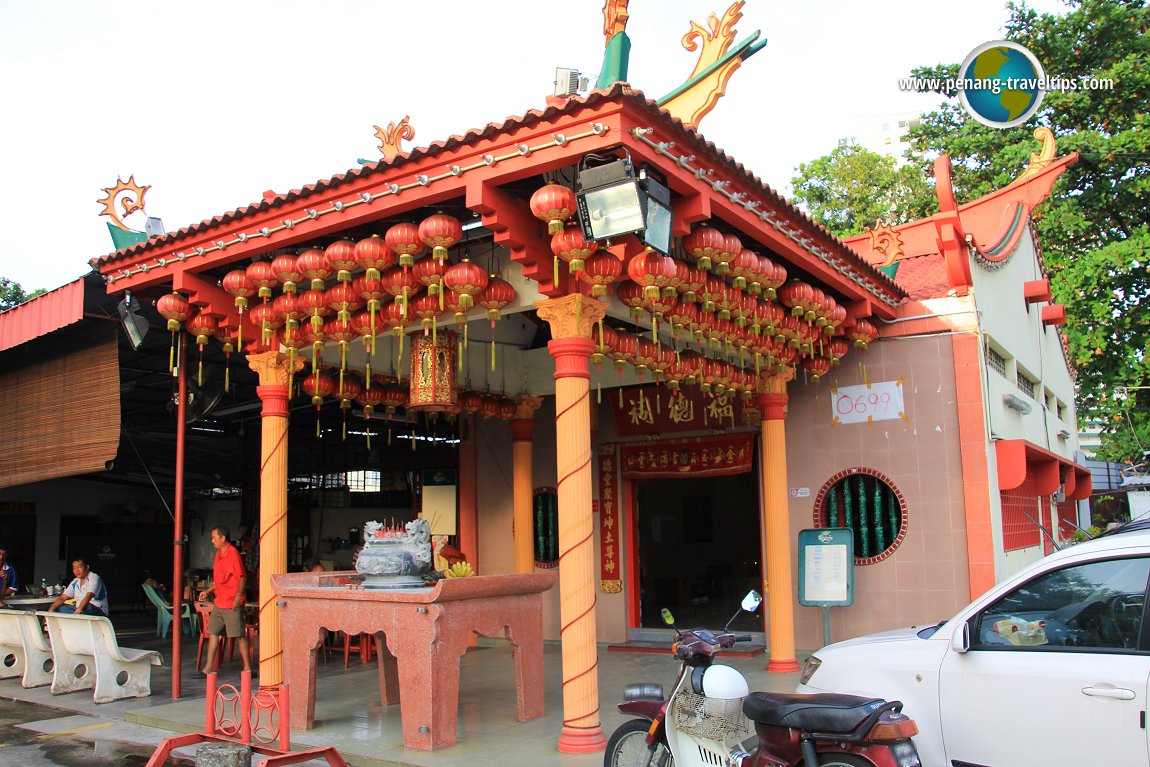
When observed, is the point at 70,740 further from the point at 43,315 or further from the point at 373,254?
the point at 373,254

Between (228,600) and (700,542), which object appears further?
(700,542)

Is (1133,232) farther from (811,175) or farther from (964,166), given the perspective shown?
(811,175)

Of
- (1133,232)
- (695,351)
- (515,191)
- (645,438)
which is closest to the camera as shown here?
(515,191)

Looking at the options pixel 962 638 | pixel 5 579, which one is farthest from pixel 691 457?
pixel 5 579

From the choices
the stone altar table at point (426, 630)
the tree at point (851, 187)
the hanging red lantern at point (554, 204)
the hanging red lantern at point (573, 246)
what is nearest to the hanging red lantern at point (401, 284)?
the hanging red lantern at point (573, 246)

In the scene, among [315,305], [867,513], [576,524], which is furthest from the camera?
[867,513]

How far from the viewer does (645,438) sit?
470 inches

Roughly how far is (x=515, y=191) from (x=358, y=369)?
4.05 meters

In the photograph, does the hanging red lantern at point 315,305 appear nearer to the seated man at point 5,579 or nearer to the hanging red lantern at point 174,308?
the hanging red lantern at point 174,308

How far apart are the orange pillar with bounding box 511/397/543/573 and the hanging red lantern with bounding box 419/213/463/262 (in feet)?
15.9

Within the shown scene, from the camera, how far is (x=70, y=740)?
741cm

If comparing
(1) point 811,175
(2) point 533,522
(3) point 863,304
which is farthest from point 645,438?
(1) point 811,175

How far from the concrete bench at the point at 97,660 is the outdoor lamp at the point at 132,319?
9.33ft

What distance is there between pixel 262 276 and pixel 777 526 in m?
5.77
